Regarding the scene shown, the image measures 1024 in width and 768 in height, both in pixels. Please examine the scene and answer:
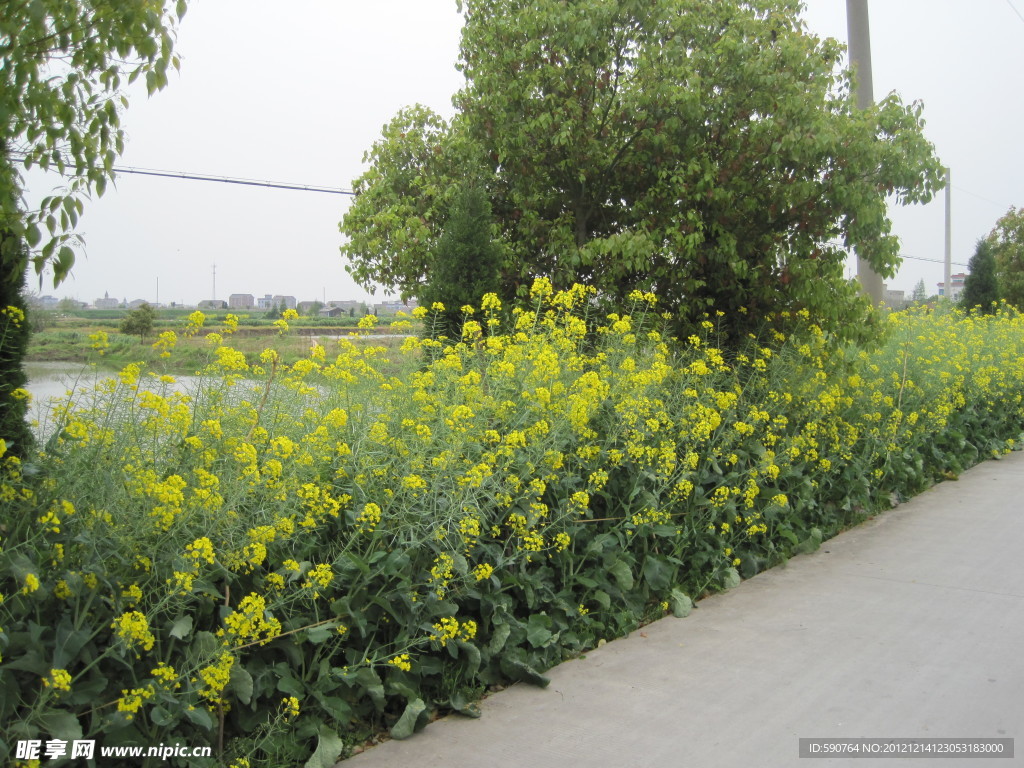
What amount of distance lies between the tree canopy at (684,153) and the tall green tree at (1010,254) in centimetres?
2093

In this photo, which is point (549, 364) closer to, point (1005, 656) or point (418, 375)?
point (418, 375)

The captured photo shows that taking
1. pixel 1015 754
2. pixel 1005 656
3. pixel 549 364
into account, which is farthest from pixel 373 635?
pixel 1005 656

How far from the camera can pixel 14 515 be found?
120 inches

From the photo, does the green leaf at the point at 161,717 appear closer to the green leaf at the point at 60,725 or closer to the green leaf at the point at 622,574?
the green leaf at the point at 60,725

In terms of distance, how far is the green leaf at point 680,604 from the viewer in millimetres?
4863

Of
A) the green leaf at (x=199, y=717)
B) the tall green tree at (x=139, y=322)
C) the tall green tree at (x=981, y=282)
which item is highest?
the tall green tree at (x=981, y=282)

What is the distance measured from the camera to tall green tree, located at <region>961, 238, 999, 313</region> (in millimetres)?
23205

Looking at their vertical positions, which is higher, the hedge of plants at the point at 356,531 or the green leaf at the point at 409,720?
the hedge of plants at the point at 356,531

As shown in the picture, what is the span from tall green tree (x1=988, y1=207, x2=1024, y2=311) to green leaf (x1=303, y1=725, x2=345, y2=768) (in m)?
26.8

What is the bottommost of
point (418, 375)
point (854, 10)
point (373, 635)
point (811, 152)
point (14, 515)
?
point (373, 635)

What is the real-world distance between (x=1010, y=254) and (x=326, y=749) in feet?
93.1

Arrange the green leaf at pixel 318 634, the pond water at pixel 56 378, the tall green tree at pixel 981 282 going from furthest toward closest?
the tall green tree at pixel 981 282 → the pond water at pixel 56 378 → the green leaf at pixel 318 634

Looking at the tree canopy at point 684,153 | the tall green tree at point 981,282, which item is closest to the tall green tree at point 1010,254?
the tall green tree at point 981,282

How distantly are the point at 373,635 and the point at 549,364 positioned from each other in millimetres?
2125
